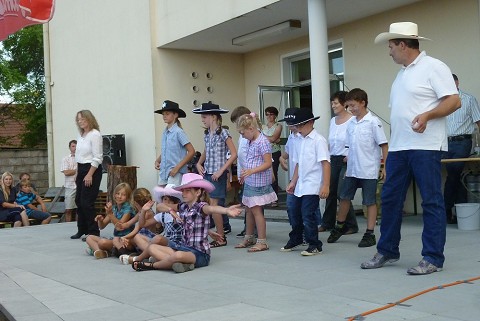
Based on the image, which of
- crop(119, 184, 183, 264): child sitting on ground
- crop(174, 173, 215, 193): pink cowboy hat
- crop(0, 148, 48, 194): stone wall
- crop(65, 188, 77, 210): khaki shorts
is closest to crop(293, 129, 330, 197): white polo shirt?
crop(174, 173, 215, 193): pink cowboy hat

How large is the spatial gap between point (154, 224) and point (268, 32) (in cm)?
581

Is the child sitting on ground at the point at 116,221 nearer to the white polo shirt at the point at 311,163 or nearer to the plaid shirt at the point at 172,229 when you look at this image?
the plaid shirt at the point at 172,229

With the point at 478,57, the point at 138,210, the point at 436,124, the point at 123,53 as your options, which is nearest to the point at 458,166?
the point at 478,57

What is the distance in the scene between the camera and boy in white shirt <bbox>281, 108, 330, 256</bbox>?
7.41 metres

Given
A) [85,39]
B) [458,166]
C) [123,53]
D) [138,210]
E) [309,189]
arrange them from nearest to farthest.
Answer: [309,189], [138,210], [458,166], [123,53], [85,39]

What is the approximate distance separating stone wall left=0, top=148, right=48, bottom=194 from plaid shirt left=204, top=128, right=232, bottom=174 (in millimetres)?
14045

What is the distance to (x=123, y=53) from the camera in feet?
50.6

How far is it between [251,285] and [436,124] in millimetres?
2140

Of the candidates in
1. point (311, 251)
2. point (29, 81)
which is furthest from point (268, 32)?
point (29, 81)

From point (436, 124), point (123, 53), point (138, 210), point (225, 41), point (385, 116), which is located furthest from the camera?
point (123, 53)

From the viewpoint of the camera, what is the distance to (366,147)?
Answer: 793 centimetres

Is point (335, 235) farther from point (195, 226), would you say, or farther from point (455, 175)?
point (455, 175)

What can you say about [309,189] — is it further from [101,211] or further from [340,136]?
[101,211]

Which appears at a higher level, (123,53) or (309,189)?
(123,53)
